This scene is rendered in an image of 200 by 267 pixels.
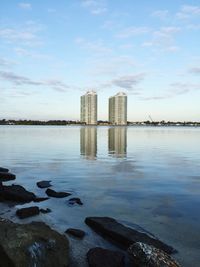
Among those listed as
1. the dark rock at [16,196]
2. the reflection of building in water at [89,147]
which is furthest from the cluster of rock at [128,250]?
the reflection of building in water at [89,147]

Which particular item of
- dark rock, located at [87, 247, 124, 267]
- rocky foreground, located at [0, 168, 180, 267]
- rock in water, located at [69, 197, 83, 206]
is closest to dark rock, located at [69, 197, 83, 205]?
rock in water, located at [69, 197, 83, 206]

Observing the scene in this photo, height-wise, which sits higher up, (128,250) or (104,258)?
(128,250)

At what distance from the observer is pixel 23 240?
9.20 meters

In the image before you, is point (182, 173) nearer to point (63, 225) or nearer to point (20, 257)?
point (63, 225)

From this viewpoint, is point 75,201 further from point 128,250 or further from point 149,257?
point 149,257

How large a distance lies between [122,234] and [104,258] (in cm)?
196

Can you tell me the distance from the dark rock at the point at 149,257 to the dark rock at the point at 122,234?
4.94 feet

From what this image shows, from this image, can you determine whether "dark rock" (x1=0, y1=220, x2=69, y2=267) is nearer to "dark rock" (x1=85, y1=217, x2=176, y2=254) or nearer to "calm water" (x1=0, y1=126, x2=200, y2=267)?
"calm water" (x1=0, y1=126, x2=200, y2=267)

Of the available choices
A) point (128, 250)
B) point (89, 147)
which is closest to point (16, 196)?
point (128, 250)

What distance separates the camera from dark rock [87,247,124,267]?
988 centimetres

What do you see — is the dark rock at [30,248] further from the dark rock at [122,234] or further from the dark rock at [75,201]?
the dark rock at [75,201]

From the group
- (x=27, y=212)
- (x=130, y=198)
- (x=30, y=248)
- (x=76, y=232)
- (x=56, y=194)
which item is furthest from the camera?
(x=56, y=194)

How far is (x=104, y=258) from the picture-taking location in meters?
10.1

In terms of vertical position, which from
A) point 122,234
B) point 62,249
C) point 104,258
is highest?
point 62,249
